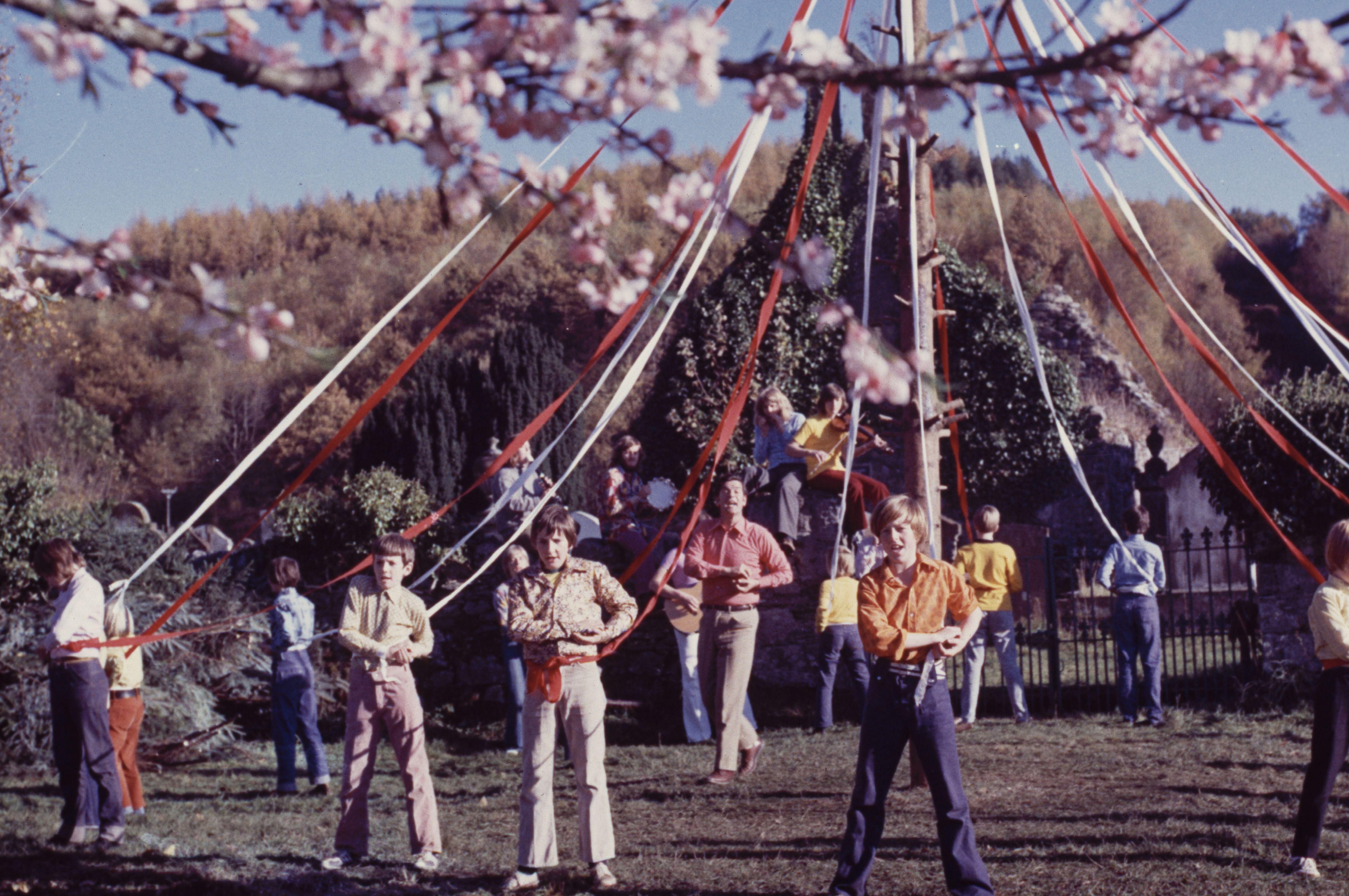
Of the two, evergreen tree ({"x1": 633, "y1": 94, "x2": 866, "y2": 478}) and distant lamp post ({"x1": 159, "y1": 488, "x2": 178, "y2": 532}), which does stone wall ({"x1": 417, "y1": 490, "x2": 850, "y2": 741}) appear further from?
distant lamp post ({"x1": 159, "y1": 488, "x2": 178, "y2": 532})

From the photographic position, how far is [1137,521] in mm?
7820

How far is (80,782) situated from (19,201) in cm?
420

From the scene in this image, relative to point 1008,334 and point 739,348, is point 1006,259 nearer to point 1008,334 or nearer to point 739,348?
point 739,348

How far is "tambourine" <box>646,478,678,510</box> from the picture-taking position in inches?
374

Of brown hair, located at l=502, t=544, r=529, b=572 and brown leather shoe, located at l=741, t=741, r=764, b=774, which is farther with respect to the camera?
brown hair, located at l=502, t=544, r=529, b=572

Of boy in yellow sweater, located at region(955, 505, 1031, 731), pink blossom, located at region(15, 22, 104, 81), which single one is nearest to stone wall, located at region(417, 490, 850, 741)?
boy in yellow sweater, located at region(955, 505, 1031, 731)

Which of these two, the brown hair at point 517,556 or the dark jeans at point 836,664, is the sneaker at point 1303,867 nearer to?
the dark jeans at point 836,664

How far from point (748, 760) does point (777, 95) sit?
530 cm

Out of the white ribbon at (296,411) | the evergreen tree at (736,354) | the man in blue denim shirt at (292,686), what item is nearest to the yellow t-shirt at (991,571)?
the man in blue denim shirt at (292,686)

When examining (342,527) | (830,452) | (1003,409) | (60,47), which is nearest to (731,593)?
(830,452)

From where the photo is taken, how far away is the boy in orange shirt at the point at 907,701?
382cm

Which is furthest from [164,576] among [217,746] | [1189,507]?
[1189,507]

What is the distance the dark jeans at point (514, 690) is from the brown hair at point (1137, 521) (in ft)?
14.0

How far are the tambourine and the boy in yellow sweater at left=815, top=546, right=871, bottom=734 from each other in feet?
6.58
